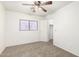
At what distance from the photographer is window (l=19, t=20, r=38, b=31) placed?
5220 millimetres

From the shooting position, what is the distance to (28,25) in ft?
18.1

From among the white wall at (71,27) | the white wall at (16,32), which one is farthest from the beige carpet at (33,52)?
the white wall at (16,32)

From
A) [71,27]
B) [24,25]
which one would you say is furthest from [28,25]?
[71,27]

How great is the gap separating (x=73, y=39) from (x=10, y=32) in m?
3.43

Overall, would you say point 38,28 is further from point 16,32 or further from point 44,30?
point 16,32

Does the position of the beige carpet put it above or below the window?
below

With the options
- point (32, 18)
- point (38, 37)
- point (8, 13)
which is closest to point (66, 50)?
point (38, 37)

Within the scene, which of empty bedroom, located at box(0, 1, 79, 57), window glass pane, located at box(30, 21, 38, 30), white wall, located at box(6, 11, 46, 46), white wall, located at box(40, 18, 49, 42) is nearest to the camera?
empty bedroom, located at box(0, 1, 79, 57)

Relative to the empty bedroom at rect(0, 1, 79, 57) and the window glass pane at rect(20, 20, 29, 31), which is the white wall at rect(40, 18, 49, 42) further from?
the window glass pane at rect(20, 20, 29, 31)

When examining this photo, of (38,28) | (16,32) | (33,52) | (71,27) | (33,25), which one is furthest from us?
(38,28)

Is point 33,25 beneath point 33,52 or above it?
above

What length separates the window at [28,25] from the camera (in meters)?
5.22

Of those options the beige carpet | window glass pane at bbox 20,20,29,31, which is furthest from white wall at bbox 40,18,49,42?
the beige carpet

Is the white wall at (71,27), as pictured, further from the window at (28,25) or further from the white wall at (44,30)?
the window at (28,25)
